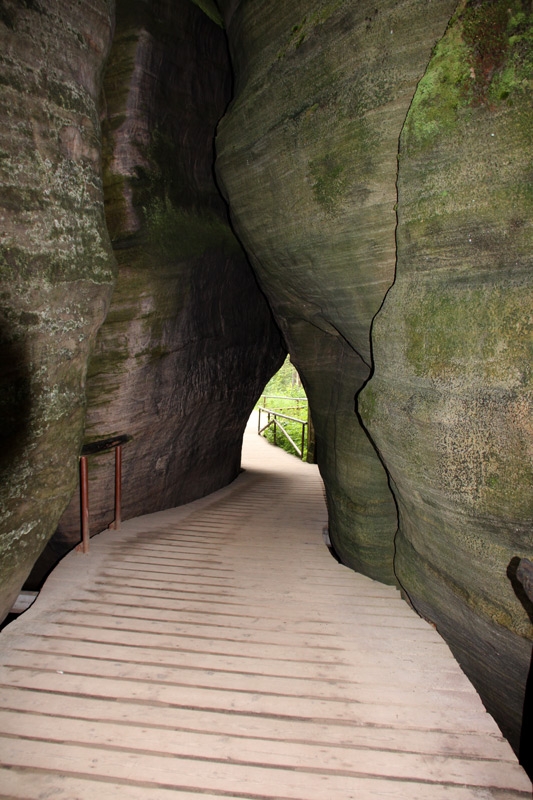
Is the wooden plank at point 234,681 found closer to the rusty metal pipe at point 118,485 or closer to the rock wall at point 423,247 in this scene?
the rock wall at point 423,247

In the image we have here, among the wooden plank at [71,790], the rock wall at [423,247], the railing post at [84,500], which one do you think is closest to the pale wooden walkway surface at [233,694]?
the wooden plank at [71,790]

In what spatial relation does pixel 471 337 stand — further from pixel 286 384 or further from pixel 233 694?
pixel 286 384

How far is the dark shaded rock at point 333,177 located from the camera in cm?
376

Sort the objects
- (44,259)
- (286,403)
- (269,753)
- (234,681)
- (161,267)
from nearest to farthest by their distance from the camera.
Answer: (269,753)
(234,681)
(44,259)
(161,267)
(286,403)

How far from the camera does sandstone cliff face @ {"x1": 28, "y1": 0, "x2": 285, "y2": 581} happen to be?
579 centimetres

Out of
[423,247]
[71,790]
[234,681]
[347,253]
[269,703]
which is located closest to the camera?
[71,790]

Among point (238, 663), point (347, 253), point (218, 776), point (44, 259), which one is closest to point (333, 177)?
point (347, 253)

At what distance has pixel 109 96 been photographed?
5.77m

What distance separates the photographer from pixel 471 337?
3117mm

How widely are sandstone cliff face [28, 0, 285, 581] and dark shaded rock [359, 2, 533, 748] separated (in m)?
3.29

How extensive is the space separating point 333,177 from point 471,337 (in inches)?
73.8

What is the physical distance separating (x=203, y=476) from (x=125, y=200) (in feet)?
14.3

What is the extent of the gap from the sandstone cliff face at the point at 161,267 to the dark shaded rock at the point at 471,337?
130 inches

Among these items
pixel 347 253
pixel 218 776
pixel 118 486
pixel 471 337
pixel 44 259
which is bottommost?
pixel 218 776
